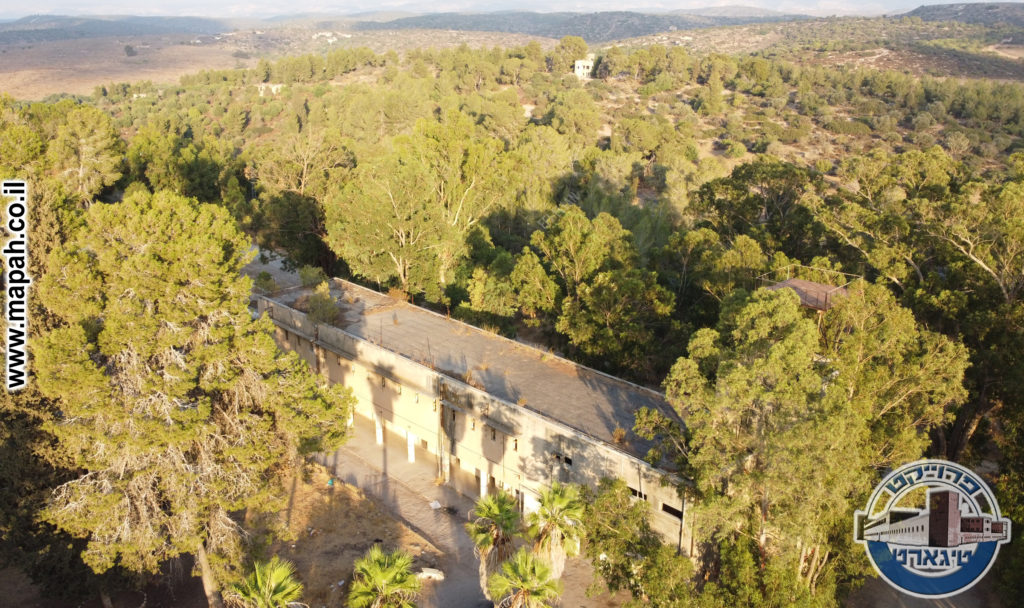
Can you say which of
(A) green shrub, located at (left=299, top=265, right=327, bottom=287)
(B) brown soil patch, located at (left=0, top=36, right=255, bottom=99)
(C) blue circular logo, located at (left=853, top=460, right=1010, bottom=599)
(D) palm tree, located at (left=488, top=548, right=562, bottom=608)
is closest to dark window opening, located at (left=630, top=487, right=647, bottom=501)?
(C) blue circular logo, located at (left=853, top=460, right=1010, bottom=599)

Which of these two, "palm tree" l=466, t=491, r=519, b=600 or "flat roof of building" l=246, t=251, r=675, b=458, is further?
"flat roof of building" l=246, t=251, r=675, b=458

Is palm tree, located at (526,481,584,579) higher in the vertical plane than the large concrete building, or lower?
higher

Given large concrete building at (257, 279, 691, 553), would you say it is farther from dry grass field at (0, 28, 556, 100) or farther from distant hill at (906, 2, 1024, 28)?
distant hill at (906, 2, 1024, 28)

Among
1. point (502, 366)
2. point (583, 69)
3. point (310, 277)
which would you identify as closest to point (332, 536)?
point (502, 366)

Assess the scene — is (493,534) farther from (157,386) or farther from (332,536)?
(332,536)

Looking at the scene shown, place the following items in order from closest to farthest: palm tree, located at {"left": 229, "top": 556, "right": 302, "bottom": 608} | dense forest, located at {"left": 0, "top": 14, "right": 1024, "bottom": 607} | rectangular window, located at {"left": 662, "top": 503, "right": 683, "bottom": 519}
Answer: palm tree, located at {"left": 229, "top": 556, "right": 302, "bottom": 608}, dense forest, located at {"left": 0, "top": 14, "right": 1024, "bottom": 607}, rectangular window, located at {"left": 662, "top": 503, "right": 683, "bottom": 519}

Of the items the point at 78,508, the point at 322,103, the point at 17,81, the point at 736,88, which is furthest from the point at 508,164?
the point at 17,81

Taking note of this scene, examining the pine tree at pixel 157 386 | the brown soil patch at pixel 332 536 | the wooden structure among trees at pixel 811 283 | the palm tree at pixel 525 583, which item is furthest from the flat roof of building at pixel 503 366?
the pine tree at pixel 157 386
